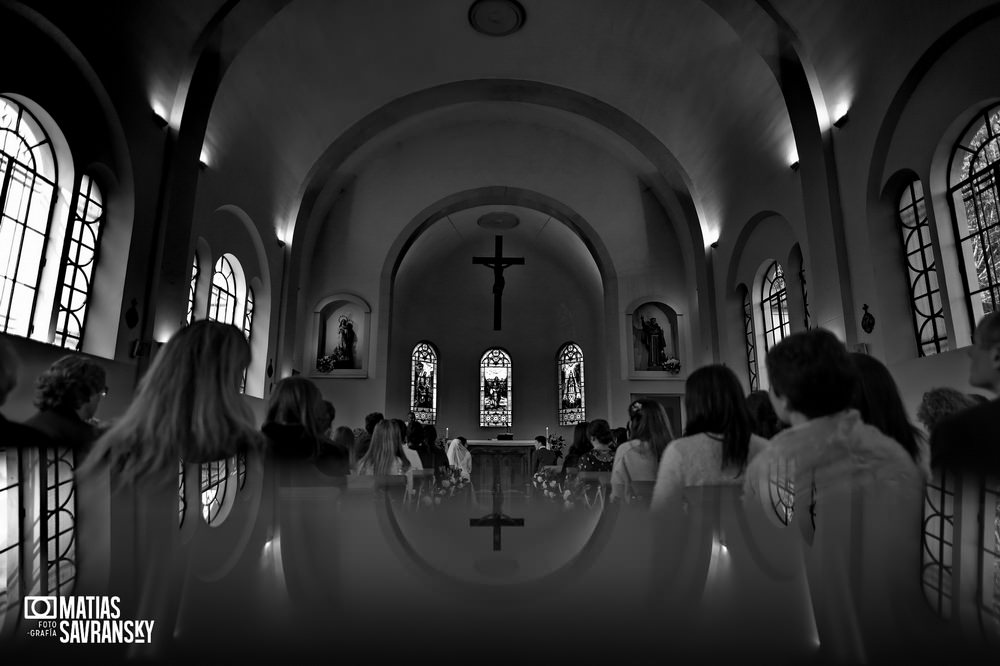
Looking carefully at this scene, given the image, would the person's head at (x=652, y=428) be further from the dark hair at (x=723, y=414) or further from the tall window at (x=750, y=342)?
the tall window at (x=750, y=342)

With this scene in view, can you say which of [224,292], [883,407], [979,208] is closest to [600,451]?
[883,407]

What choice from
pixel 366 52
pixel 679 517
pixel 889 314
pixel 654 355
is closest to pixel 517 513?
pixel 679 517

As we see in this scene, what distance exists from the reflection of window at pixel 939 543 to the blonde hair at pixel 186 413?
90 cm

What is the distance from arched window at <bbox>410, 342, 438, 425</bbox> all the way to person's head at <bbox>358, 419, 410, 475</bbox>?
40.7 feet

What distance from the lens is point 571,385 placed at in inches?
672

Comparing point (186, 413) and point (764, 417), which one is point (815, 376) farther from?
point (764, 417)

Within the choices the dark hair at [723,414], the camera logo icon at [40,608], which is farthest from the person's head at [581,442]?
the camera logo icon at [40,608]

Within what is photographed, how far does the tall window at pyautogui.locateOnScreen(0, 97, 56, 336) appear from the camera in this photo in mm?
5707

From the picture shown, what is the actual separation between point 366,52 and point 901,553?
1143 cm

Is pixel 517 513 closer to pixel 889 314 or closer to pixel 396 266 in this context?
pixel 889 314

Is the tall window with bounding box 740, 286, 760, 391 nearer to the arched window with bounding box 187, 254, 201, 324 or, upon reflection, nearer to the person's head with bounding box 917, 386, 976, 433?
the person's head with bounding box 917, 386, 976, 433

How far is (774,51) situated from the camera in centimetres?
830

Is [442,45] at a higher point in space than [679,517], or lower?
higher

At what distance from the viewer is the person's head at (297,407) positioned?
201cm
